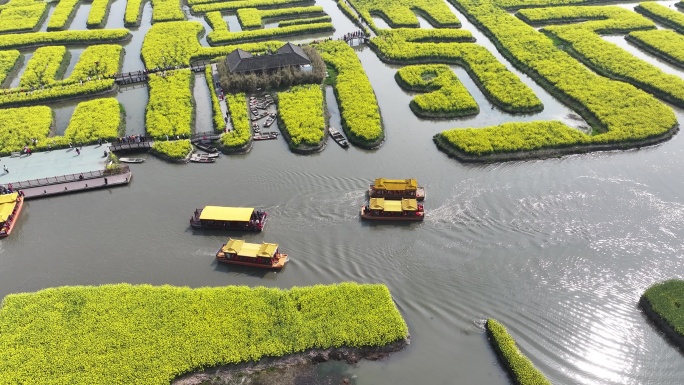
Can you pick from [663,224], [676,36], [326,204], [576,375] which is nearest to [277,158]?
[326,204]

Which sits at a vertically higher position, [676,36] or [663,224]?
[676,36]

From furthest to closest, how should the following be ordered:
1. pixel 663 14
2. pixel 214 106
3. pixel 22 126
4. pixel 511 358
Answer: pixel 663 14 → pixel 214 106 → pixel 22 126 → pixel 511 358

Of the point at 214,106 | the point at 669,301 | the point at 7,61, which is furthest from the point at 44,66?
the point at 669,301

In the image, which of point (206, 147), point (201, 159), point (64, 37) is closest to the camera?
point (201, 159)

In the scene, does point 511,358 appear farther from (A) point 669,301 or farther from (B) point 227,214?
(B) point 227,214

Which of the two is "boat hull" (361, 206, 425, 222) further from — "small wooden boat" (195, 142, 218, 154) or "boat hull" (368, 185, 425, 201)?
"small wooden boat" (195, 142, 218, 154)

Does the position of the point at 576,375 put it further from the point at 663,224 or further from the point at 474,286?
the point at 663,224

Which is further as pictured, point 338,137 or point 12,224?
point 338,137

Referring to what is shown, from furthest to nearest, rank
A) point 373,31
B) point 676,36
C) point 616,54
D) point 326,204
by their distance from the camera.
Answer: point 373,31 → point 676,36 → point 616,54 → point 326,204
